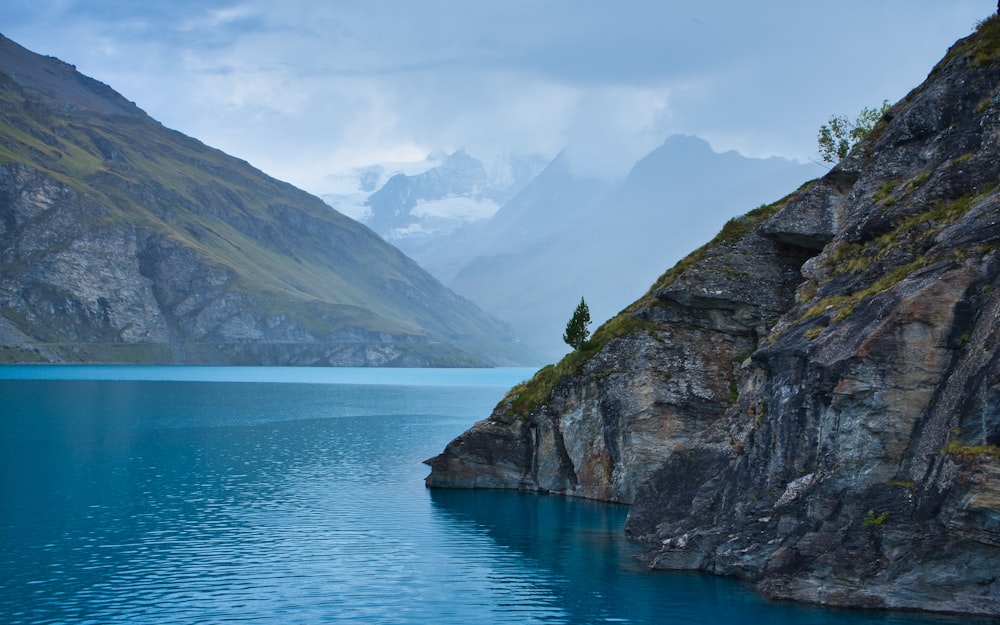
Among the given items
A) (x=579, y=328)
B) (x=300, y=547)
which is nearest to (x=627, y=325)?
(x=579, y=328)

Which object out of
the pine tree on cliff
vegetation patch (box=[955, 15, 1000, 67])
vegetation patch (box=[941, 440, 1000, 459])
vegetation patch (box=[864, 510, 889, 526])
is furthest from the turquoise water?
vegetation patch (box=[955, 15, 1000, 67])

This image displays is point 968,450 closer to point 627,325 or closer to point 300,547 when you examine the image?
point 300,547

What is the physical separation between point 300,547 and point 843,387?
33.3 m

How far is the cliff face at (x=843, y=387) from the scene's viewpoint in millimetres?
38031

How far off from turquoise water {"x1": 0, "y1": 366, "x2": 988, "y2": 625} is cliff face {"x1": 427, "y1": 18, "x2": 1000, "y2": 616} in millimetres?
2805

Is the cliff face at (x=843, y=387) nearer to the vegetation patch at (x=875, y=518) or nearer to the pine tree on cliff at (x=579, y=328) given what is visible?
the vegetation patch at (x=875, y=518)

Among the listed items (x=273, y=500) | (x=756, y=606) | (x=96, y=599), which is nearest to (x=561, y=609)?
(x=756, y=606)

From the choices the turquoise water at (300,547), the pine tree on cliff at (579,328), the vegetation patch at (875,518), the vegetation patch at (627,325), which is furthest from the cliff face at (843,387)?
the pine tree on cliff at (579,328)

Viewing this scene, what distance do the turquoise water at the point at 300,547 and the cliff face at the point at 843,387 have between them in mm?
2805

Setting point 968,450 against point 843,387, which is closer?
point 968,450

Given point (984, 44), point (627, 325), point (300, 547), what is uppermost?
point (984, 44)

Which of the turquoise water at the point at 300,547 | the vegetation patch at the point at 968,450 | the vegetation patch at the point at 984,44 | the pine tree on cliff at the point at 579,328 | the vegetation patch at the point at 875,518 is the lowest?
the turquoise water at the point at 300,547

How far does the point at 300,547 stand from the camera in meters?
52.4

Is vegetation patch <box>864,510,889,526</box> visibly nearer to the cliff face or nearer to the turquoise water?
the cliff face
